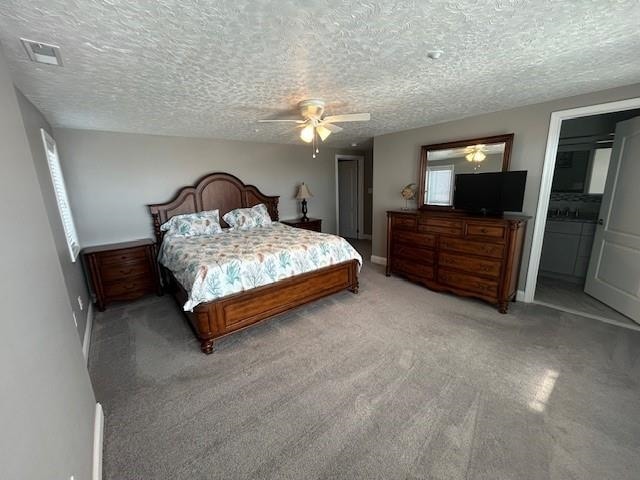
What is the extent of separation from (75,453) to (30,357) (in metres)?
0.55

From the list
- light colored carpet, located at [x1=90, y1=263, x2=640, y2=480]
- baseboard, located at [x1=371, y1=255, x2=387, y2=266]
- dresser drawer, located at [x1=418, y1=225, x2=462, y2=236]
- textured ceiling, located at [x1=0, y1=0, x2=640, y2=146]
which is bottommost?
light colored carpet, located at [x1=90, y1=263, x2=640, y2=480]

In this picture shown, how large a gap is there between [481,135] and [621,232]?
5.80ft

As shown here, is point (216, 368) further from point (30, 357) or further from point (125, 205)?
point (125, 205)

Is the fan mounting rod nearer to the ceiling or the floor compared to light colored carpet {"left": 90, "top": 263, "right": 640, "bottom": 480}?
nearer to the ceiling

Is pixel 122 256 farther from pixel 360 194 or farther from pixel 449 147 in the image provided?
pixel 360 194

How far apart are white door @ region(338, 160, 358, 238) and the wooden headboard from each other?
7.96 feet

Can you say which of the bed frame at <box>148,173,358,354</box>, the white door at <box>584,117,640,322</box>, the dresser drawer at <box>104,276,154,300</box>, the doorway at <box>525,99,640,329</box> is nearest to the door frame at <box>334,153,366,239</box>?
the bed frame at <box>148,173,358,354</box>

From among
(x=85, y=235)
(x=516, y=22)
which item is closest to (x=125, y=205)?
(x=85, y=235)

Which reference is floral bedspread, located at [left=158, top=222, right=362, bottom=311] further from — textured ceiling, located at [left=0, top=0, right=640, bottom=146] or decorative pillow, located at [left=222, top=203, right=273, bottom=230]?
textured ceiling, located at [left=0, top=0, right=640, bottom=146]

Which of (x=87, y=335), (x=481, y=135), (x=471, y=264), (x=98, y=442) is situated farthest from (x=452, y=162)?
(x=87, y=335)

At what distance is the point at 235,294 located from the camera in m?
2.46

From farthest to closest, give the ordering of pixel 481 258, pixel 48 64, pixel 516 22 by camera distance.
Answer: pixel 481 258, pixel 48 64, pixel 516 22

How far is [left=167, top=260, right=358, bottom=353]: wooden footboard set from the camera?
234cm

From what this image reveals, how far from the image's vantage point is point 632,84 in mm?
2326
